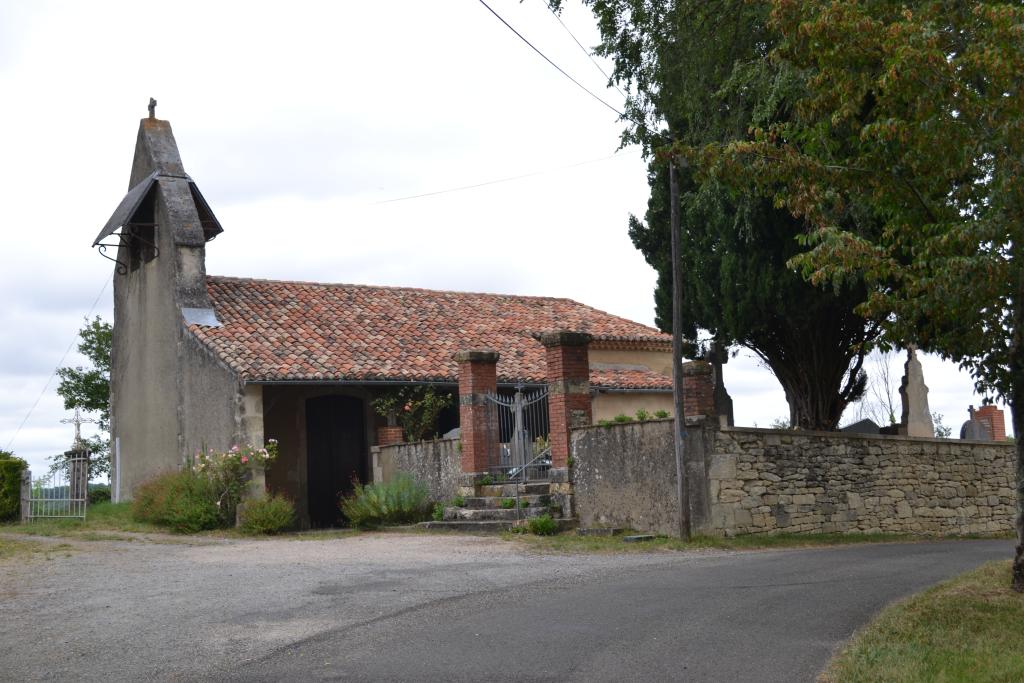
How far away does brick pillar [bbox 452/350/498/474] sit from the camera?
60.0ft

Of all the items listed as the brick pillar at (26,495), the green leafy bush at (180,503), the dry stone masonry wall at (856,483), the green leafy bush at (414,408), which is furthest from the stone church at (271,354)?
the dry stone masonry wall at (856,483)

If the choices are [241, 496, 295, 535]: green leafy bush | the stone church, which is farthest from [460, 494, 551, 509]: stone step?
the stone church

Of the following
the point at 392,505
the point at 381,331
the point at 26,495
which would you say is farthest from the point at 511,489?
the point at 26,495

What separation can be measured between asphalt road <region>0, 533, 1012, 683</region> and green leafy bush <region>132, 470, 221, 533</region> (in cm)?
455

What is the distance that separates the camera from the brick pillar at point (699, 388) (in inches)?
615

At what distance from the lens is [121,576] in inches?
482

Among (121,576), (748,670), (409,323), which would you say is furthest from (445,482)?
(748,670)

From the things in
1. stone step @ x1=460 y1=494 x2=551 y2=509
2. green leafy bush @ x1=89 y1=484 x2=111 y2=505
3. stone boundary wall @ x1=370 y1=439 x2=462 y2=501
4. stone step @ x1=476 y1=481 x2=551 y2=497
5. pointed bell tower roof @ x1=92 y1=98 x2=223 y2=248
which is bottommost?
green leafy bush @ x1=89 y1=484 x2=111 y2=505

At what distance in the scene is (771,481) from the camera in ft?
→ 51.4

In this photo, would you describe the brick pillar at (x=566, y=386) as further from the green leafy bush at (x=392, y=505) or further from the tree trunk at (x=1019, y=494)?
the tree trunk at (x=1019, y=494)

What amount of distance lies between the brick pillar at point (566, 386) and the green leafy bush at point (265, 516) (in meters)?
4.94

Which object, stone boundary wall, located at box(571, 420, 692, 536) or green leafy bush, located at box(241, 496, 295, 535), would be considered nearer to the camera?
stone boundary wall, located at box(571, 420, 692, 536)

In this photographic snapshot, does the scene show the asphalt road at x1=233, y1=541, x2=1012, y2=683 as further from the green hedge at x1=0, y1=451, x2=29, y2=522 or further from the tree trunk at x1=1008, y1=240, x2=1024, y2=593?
the green hedge at x1=0, y1=451, x2=29, y2=522

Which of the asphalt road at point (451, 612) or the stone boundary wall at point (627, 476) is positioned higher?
the stone boundary wall at point (627, 476)
